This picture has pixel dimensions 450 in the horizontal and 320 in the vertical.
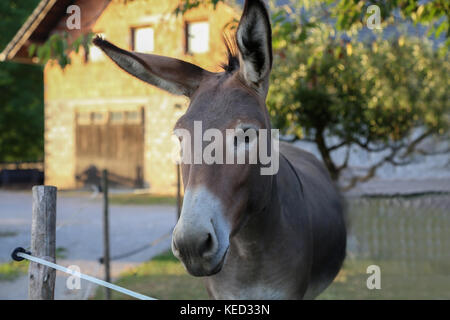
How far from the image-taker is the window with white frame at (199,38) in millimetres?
15578

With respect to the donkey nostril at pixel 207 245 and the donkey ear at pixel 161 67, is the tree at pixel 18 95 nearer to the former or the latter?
the donkey ear at pixel 161 67

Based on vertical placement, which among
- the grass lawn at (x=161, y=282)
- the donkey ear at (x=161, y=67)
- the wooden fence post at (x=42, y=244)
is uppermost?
the donkey ear at (x=161, y=67)

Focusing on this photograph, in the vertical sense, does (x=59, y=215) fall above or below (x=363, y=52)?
below

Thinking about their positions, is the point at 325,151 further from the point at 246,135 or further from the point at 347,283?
the point at 246,135

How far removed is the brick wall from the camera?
15.6 m

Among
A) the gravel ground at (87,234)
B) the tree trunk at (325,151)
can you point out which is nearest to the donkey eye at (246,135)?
the gravel ground at (87,234)

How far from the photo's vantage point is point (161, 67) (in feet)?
7.47

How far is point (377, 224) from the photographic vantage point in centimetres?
665

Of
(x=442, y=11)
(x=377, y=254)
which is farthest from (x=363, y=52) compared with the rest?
(x=377, y=254)

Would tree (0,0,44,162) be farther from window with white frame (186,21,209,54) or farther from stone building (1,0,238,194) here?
window with white frame (186,21,209,54)

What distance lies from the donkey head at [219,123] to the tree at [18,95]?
2115cm

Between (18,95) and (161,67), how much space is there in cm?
2283

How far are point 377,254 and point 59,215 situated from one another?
8.81 m

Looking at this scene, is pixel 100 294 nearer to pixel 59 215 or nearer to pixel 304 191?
pixel 304 191
